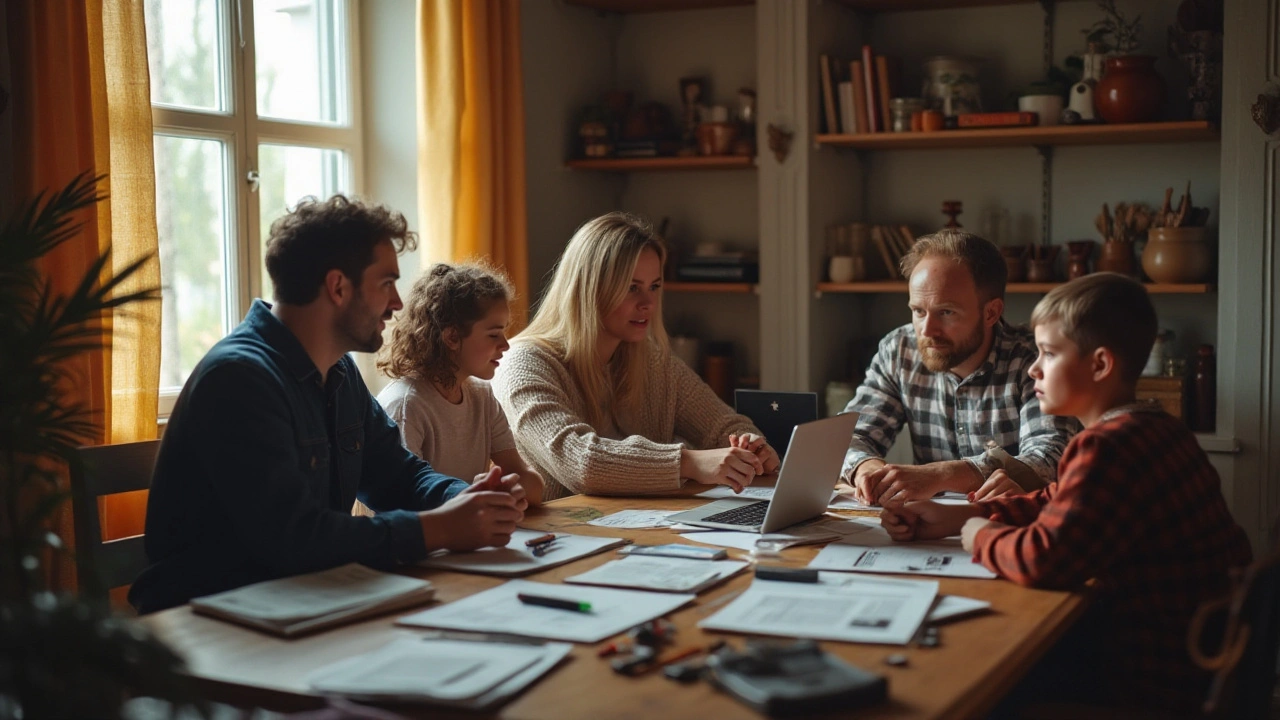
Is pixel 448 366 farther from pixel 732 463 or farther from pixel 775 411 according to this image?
pixel 775 411

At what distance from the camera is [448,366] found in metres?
2.49

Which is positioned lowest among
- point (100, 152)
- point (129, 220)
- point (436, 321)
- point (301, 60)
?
point (436, 321)

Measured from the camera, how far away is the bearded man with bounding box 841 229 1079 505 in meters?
2.48

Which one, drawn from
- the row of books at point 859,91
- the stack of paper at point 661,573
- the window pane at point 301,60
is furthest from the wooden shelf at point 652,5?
the stack of paper at point 661,573

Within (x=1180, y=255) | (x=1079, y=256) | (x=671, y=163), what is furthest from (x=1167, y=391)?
(x=671, y=163)

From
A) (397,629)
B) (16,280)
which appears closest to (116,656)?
(397,629)

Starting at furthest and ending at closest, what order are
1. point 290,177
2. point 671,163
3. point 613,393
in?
point 671,163 < point 290,177 < point 613,393

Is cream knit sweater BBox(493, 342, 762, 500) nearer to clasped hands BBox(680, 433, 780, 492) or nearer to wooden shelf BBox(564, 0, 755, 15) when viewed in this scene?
clasped hands BBox(680, 433, 780, 492)

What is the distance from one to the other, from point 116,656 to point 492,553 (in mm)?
777

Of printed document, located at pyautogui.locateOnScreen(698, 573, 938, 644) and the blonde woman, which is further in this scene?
the blonde woman

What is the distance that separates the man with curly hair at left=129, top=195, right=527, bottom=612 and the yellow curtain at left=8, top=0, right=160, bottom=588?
660mm

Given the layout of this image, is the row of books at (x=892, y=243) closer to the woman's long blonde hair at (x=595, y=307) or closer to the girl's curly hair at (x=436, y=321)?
the woman's long blonde hair at (x=595, y=307)

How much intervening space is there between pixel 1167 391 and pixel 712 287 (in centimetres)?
148

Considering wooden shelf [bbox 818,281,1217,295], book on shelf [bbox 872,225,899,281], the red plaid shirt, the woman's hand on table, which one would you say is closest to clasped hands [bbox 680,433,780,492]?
the woman's hand on table
